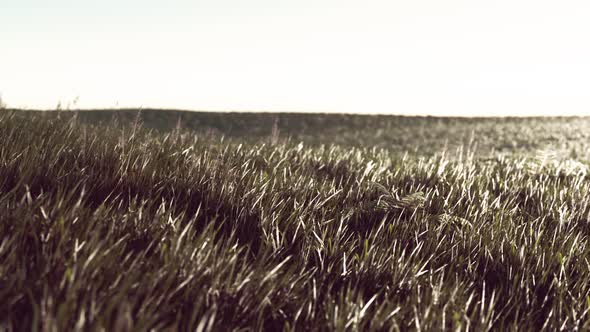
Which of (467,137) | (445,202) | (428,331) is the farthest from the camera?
(467,137)

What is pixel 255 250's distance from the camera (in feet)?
9.59

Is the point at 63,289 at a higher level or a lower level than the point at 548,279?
higher

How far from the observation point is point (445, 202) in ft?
13.2

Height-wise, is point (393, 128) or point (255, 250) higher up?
point (393, 128)

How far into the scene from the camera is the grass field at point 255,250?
1.95 m

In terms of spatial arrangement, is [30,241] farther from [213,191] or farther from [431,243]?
[431,243]

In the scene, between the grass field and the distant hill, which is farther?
the distant hill

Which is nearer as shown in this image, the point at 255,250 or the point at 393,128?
the point at 255,250

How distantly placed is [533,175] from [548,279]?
3.71m

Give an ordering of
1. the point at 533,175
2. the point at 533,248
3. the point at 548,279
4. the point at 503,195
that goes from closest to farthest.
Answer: the point at 548,279, the point at 533,248, the point at 503,195, the point at 533,175

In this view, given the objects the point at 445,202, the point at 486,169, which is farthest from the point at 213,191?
the point at 486,169

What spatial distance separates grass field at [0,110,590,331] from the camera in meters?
1.95

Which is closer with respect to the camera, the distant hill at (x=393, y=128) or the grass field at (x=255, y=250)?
the grass field at (x=255, y=250)

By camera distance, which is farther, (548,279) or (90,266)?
(548,279)
